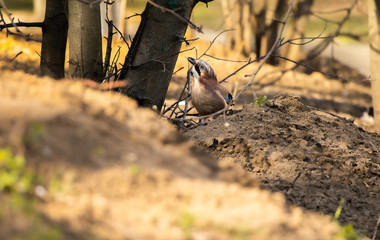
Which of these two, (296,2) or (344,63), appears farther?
(344,63)

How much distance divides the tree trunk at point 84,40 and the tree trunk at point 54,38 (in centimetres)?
35

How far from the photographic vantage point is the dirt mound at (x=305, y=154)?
13.3 ft

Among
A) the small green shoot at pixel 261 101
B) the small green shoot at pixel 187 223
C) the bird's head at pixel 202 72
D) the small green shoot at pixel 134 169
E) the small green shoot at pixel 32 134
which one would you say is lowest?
the small green shoot at pixel 261 101

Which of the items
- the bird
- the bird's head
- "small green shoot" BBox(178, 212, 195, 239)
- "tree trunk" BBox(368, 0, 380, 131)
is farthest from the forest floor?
"tree trunk" BBox(368, 0, 380, 131)

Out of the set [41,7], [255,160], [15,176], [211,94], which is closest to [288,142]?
[255,160]

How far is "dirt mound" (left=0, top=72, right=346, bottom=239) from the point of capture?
7.55 feet

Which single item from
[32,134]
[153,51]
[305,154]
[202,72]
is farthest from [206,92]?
[32,134]

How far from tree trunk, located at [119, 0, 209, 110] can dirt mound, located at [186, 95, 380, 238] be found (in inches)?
22.8

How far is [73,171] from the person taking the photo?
8.16ft

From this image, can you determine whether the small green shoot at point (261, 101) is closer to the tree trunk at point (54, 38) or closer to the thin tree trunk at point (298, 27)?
the tree trunk at point (54, 38)

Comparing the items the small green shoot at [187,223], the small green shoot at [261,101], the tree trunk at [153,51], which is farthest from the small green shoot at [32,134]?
the small green shoot at [261,101]

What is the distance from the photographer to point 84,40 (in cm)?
439

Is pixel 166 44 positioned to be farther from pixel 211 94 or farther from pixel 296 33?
pixel 296 33

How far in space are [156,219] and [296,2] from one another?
8293 mm
